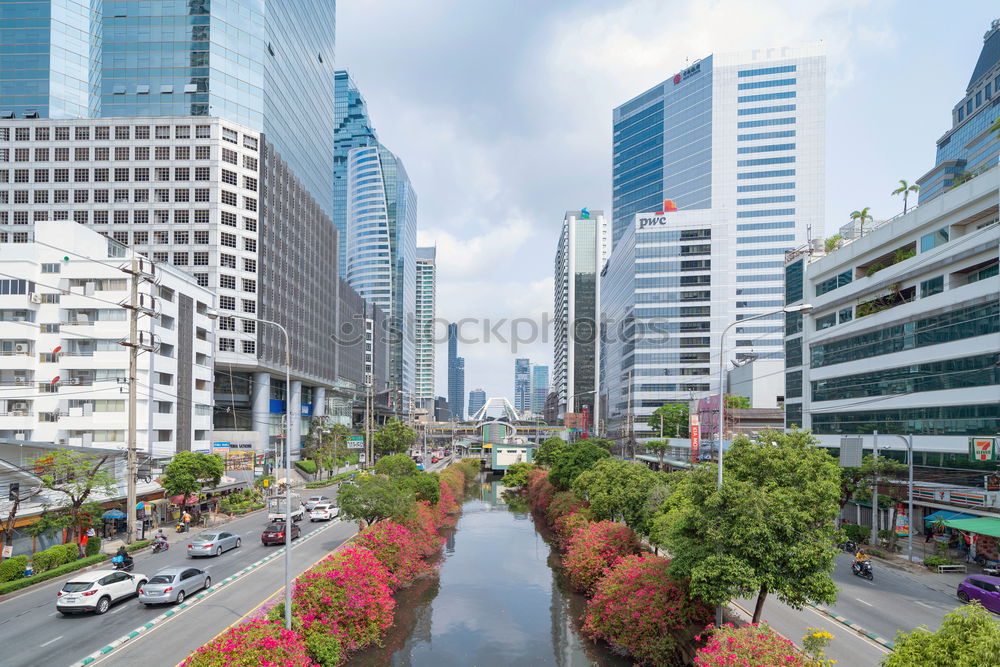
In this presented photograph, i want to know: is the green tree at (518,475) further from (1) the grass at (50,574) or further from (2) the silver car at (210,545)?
(1) the grass at (50,574)

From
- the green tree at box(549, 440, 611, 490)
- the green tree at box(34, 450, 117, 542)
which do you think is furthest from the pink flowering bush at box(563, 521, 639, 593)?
the green tree at box(34, 450, 117, 542)

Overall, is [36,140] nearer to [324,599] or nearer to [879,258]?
[324,599]

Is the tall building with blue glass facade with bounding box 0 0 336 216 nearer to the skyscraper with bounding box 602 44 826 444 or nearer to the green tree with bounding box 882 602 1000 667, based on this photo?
the skyscraper with bounding box 602 44 826 444

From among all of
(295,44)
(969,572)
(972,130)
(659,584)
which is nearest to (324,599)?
(659,584)

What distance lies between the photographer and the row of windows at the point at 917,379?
39.6 meters

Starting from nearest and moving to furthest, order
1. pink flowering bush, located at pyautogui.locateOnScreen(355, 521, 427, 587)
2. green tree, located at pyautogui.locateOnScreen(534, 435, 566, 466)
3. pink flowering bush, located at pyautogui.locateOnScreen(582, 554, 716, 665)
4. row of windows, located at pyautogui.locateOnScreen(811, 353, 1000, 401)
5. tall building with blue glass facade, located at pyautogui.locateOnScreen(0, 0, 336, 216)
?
1. pink flowering bush, located at pyautogui.locateOnScreen(582, 554, 716, 665)
2. pink flowering bush, located at pyautogui.locateOnScreen(355, 521, 427, 587)
3. row of windows, located at pyautogui.locateOnScreen(811, 353, 1000, 401)
4. tall building with blue glass facade, located at pyautogui.locateOnScreen(0, 0, 336, 216)
5. green tree, located at pyautogui.locateOnScreen(534, 435, 566, 466)

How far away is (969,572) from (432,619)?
34169 mm

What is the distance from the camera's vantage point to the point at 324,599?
24438mm

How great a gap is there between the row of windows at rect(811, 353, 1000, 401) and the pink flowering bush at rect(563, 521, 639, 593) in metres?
27.4

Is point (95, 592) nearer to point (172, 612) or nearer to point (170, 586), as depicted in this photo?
point (170, 586)

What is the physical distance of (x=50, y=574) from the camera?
105 ft

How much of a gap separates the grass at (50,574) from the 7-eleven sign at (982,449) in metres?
56.4

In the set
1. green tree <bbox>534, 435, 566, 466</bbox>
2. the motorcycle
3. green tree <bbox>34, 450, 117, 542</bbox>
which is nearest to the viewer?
the motorcycle

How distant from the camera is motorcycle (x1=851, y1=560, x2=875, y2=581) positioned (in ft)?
112
